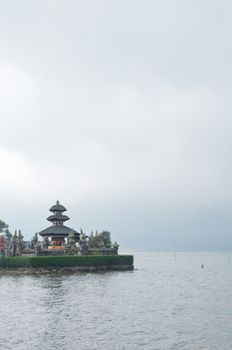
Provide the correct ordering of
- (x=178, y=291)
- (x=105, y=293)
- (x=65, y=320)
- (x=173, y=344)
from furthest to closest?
(x=178, y=291) < (x=105, y=293) < (x=65, y=320) < (x=173, y=344)

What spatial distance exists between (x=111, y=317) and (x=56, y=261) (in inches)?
1833

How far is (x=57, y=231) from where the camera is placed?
103 m

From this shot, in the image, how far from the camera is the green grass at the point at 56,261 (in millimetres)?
85000

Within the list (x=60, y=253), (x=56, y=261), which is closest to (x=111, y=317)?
(x=56, y=261)

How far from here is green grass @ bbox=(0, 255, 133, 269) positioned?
85.0 meters

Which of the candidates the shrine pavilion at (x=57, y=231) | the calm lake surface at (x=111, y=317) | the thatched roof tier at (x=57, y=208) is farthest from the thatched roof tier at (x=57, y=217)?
the calm lake surface at (x=111, y=317)

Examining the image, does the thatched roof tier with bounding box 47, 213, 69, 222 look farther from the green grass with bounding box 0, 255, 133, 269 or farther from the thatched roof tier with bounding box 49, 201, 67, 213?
the green grass with bounding box 0, 255, 133, 269

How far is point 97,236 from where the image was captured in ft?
343

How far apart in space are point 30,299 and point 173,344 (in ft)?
78.1

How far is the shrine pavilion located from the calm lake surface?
36.4 meters

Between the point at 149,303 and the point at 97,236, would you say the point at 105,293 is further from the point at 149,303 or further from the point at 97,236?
the point at 97,236

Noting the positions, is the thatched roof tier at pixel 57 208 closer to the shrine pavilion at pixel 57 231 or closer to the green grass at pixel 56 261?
the shrine pavilion at pixel 57 231

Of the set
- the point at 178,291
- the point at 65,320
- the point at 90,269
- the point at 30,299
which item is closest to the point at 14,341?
the point at 65,320

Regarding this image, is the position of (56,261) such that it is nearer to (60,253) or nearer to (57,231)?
(60,253)
